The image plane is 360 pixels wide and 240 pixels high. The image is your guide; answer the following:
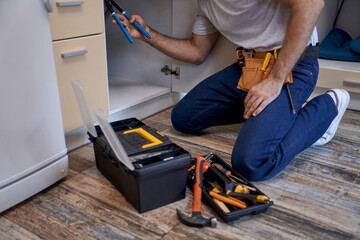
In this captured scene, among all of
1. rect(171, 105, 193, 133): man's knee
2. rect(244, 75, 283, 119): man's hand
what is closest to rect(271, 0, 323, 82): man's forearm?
rect(244, 75, 283, 119): man's hand

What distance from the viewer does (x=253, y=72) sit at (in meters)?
1.17

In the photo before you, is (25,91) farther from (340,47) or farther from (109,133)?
(340,47)

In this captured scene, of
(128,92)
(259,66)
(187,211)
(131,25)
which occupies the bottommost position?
(187,211)

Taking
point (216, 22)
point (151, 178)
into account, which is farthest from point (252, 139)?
point (216, 22)

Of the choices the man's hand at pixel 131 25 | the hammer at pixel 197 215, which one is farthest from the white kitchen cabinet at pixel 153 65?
the hammer at pixel 197 215

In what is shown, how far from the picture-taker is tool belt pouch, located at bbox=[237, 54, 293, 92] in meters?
1.14

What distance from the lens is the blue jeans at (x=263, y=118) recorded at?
103 cm

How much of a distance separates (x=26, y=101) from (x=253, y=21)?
2.63 ft

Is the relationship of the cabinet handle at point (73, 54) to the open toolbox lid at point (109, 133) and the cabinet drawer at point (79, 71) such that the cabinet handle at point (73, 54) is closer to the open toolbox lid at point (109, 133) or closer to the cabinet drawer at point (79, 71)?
the cabinet drawer at point (79, 71)

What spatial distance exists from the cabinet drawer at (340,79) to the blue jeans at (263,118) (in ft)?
1.59

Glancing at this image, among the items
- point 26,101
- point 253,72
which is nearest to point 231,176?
point 253,72

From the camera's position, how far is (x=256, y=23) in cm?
117

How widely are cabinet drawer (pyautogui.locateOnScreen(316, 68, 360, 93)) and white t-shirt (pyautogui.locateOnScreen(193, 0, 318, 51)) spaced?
51 centimetres

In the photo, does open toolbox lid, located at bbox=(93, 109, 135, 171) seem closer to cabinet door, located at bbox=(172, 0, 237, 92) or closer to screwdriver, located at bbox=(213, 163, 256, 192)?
screwdriver, located at bbox=(213, 163, 256, 192)
